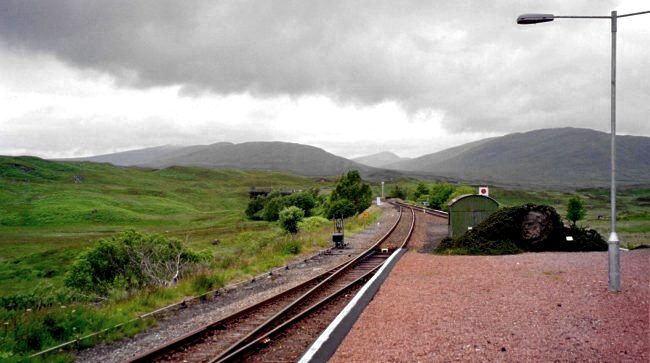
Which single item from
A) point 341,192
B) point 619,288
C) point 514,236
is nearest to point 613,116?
point 619,288

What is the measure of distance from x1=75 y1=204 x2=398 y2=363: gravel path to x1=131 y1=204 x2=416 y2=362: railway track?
60 cm

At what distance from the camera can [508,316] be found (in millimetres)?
9383

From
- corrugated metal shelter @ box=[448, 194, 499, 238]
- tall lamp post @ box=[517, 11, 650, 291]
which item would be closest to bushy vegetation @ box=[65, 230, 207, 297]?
corrugated metal shelter @ box=[448, 194, 499, 238]

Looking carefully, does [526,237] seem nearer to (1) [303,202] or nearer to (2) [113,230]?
(1) [303,202]

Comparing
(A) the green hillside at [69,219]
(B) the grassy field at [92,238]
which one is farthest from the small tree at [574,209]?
(A) the green hillside at [69,219]

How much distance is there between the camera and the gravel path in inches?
350

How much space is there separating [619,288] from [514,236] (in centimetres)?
861

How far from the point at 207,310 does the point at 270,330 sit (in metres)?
2.84

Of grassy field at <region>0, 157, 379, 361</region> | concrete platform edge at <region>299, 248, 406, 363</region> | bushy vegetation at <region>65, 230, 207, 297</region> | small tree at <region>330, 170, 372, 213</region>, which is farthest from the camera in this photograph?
small tree at <region>330, 170, 372, 213</region>

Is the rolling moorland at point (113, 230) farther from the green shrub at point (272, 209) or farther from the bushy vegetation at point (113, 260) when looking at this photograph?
the green shrub at point (272, 209)

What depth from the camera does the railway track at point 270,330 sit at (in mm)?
8250

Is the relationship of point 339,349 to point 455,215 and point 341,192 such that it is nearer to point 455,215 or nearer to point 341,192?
point 455,215

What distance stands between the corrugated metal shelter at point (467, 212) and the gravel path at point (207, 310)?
6.51m

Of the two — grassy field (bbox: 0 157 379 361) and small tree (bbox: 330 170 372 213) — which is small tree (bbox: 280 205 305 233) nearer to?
grassy field (bbox: 0 157 379 361)
